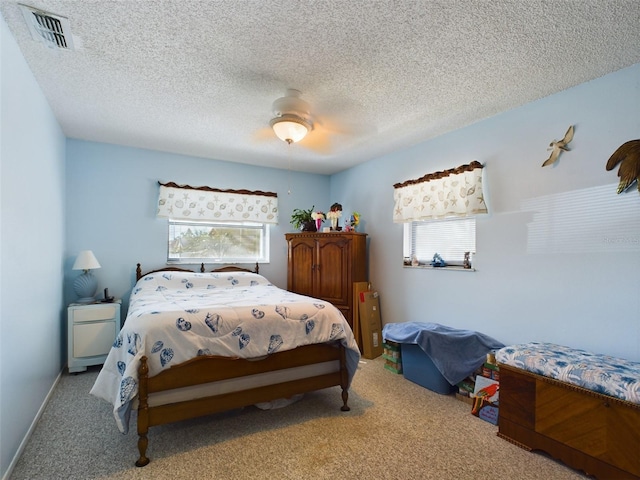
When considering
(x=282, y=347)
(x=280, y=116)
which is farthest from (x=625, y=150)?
(x=282, y=347)

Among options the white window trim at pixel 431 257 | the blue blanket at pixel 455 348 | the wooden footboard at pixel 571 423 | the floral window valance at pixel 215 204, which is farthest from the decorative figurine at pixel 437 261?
the floral window valance at pixel 215 204

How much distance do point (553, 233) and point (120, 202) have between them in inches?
173

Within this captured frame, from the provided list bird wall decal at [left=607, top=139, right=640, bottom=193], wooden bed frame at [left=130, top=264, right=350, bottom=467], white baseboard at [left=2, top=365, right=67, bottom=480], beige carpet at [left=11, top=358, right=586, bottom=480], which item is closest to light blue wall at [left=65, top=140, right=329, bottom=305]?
white baseboard at [left=2, top=365, right=67, bottom=480]

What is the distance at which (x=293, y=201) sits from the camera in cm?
505

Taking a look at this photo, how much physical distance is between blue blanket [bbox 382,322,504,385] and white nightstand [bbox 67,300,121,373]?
3.05 meters

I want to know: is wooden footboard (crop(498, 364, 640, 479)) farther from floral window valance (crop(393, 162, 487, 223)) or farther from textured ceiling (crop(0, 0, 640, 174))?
textured ceiling (crop(0, 0, 640, 174))

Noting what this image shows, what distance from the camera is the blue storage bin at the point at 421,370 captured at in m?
2.94

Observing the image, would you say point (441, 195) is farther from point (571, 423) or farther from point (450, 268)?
point (571, 423)

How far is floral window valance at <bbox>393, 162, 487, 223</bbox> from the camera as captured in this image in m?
3.08

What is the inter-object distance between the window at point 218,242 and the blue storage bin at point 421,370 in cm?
243

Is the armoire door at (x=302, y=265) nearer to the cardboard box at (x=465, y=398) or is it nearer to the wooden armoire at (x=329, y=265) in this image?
the wooden armoire at (x=329, y=265)

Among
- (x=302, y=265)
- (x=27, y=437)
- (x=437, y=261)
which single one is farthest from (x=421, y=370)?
(x=27, y=437)

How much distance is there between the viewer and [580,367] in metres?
1.91

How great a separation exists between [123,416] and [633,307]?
10.5ft
